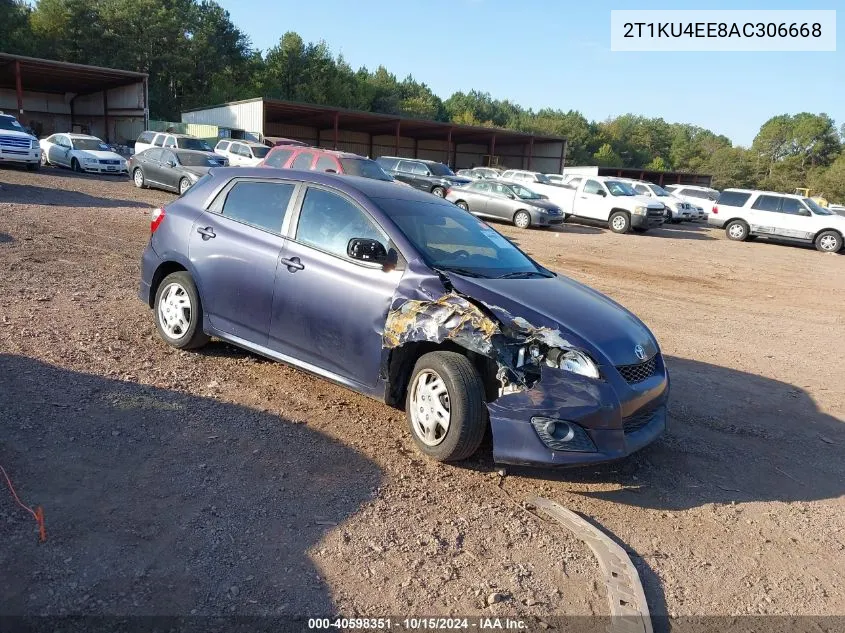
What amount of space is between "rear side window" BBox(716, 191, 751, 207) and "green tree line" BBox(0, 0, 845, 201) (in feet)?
165

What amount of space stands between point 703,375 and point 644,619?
424cm

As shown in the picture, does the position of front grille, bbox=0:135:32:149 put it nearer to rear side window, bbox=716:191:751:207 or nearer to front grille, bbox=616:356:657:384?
front grille, bbox=616:356:657:384

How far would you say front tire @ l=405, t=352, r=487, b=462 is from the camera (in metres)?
3.86

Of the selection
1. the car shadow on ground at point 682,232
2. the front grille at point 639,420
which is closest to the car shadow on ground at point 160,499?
the front grille at point 639,420

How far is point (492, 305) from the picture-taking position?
4.07 m

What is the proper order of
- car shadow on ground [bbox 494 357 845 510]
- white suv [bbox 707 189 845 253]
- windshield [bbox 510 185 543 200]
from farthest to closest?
white suv [bbox 707 189 845 253], windshield [bbox 510 185 543 200], car shadow on ground [bbox 494 357 845 510]

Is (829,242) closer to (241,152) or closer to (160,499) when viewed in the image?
(241,152)

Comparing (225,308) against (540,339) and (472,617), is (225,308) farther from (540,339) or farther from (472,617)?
(472,617)

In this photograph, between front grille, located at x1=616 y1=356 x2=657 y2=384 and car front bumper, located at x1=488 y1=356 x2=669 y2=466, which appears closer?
car front bumper, located at x1=488 y1=356 x2=669 y2=466

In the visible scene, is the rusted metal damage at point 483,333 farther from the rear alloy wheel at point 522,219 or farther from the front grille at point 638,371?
the rear alloy wheel at point 522,219

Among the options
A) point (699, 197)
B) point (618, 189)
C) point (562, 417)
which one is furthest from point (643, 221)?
point (562, 417)

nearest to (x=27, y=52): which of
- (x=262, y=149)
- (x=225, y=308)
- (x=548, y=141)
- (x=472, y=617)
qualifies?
(x=262, y=149)

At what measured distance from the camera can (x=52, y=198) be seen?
14883 mm

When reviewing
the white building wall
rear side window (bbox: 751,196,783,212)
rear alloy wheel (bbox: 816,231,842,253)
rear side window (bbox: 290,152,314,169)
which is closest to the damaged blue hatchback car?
rear side window (bbox: 290,152,314,169)
